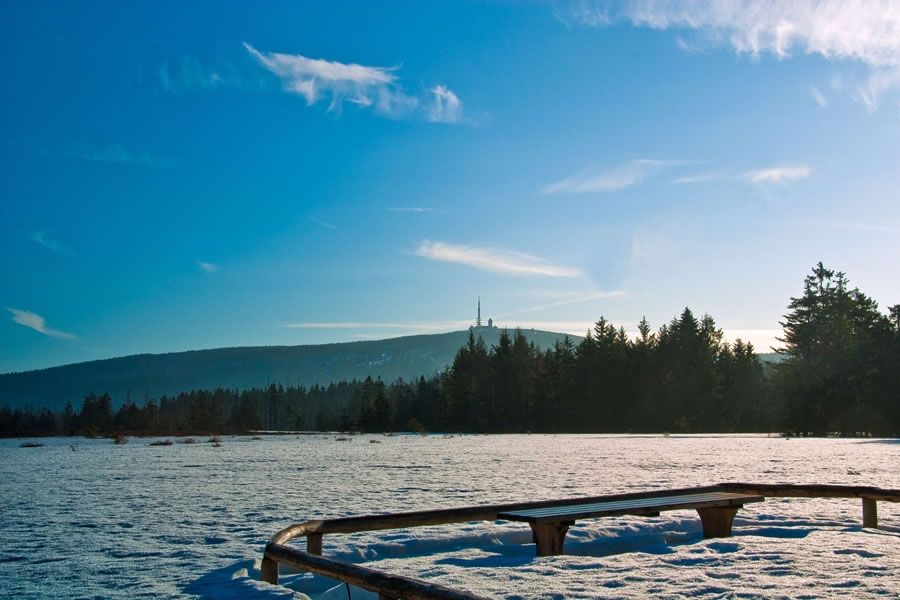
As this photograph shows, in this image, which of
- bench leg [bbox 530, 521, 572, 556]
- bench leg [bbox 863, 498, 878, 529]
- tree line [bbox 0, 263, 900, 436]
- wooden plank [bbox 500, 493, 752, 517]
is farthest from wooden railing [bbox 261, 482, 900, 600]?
tree line [bbox 0, 263, 900, 436]

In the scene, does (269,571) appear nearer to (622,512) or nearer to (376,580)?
(376,580)

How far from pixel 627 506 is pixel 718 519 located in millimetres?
1496

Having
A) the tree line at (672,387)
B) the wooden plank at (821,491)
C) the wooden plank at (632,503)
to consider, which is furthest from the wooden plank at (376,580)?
the tree line at (672,387)

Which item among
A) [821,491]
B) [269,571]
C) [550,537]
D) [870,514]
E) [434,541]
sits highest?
[821,491]

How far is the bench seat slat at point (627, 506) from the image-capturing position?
24.4 feet

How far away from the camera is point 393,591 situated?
447 cm

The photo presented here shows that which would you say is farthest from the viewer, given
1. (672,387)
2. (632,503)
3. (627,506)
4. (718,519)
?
(672,387)

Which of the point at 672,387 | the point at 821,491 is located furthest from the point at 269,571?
the point at 672,387

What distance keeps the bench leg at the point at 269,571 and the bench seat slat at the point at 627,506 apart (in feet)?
8.13

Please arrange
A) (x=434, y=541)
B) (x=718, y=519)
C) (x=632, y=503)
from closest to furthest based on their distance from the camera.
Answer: (x=632, y=503) < (x=434, y=541) < (x=718, y=519)

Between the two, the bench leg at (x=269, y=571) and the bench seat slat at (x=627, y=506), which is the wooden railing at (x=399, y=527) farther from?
the bench seat slat at (x=627, y=506)

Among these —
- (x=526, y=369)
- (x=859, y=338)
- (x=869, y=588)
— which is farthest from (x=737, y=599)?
(x=526, y=369)

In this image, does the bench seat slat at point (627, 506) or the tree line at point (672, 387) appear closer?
the bench seat slat at point (627, 506)

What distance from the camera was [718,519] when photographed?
8781mm
